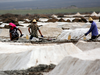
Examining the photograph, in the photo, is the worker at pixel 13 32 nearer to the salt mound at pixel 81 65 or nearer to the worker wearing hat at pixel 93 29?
the worker wearing hat at pixel 93 29

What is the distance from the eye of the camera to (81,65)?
11.5 feet

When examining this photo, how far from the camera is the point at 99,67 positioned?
10.5ft

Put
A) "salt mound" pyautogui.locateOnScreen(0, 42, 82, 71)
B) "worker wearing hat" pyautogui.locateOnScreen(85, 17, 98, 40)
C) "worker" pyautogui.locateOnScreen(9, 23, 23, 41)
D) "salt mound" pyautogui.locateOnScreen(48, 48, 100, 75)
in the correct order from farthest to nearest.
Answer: "worker" pyautogui.locateOnScreen(9, 23, 23, 41), "worker wearing hat" pyautogui.locateOnScreen(85, 17, 98, 40), "salt mound" pyautogui.locateOnScreen(0, 42, 82, 71), "salt mound" pyautogui.locateOnScreen(48, 48, 100, 75)

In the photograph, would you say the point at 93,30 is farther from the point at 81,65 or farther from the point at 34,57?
the point at 81,65

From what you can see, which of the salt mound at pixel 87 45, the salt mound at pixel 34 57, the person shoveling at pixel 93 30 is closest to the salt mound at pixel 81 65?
the salt mound at pixel 34 57

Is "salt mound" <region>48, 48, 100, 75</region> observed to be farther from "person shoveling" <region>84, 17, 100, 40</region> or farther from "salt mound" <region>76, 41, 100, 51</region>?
"person shoveling" <region>84, 17, 100, 40</region>

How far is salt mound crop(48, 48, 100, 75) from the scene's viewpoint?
326 cm

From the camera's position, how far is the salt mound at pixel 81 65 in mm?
3260

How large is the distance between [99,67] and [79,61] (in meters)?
0.48

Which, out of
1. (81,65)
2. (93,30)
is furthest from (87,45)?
(81,65)

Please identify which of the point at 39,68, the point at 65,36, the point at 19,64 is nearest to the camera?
the point at 39,68

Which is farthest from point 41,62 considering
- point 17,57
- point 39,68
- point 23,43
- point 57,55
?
point 23,43

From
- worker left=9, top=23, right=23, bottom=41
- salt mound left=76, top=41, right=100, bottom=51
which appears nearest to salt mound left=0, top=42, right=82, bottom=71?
salt mound left=76, top=41, right=100, bottom=51

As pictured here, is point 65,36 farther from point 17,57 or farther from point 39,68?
point 39,68
